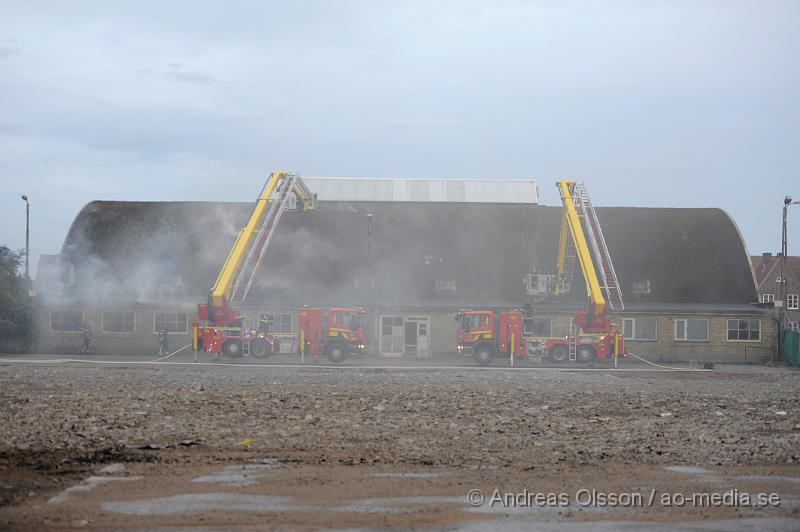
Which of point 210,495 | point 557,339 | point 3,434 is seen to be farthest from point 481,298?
point 210,495

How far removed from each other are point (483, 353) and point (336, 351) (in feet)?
22.0

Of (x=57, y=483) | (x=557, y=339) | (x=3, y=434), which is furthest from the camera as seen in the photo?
(x=557, y=339)

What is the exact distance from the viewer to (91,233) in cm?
5428

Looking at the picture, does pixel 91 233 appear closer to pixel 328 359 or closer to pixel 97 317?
pixel 97 317

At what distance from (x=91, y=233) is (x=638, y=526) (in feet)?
164

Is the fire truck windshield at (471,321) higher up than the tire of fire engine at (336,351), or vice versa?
the fire truck windshield at (471,321)

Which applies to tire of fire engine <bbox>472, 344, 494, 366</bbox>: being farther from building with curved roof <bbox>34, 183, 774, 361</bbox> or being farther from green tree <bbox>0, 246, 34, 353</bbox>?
green tree <bbox>0, 246, 34, 353</bbox>

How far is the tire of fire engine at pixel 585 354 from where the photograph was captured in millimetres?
41562

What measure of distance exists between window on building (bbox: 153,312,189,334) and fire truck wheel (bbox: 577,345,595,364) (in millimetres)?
20373

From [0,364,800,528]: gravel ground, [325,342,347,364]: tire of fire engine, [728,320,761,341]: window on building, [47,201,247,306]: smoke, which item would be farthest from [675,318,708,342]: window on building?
[47,201,247,306]: smoke

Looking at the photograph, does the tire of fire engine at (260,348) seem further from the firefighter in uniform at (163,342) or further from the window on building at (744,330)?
the window on building at (744,330)

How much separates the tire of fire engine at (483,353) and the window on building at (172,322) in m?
15.9

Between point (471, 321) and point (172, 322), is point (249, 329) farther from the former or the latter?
point (471, 321)

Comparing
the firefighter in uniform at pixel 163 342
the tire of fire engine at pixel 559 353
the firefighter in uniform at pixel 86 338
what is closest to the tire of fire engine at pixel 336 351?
the firefighter in uniform at pixel 163 342
